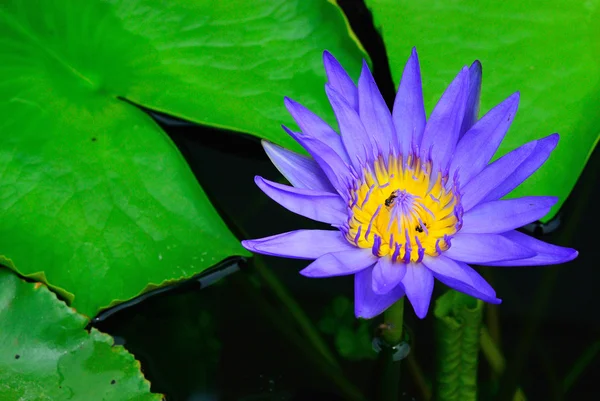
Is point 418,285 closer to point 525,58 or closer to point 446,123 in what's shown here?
point 446,123

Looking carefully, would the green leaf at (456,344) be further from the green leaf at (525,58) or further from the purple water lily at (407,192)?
the green leaf at (525,58)

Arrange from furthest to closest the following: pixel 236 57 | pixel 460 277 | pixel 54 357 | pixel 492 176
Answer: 1. pixel 236 57
2. pixel 54 357
3. pixel 492 176
4. pixel 460 277

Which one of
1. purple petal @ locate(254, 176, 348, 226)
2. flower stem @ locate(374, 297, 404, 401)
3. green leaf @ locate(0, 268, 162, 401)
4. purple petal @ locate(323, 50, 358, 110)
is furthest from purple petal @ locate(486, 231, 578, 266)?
green leaf @ locate(0, 268, 162, 401)

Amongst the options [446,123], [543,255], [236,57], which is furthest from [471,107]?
[236,57]

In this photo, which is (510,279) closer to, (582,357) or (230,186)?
(582,357)

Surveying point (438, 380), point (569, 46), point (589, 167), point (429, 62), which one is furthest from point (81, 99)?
point (589, 167)

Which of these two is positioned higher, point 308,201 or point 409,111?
point 409,111

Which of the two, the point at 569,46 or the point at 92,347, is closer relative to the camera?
the point at 92,347
